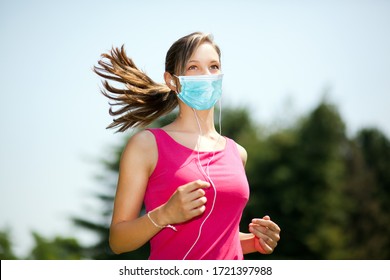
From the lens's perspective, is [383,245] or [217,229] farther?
[383,245]

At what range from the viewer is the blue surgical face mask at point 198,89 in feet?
11.9

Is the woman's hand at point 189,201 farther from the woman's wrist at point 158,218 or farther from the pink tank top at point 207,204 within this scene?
the pink tank top at point 207,204

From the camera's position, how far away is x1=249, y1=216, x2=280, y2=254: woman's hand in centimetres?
354

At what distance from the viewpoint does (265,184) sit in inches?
1380

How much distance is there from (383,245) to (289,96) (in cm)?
996

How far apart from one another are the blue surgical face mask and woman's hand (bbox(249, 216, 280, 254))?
713 millimetres

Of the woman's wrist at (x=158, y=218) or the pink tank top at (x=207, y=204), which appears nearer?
the woman's wrist at (x=158, y=218)

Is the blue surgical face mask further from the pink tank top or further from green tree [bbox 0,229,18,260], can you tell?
green tree [bbox 0,229,18,260]

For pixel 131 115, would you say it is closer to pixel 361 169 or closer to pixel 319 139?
pixel 319 139

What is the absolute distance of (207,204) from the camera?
3.30 meters

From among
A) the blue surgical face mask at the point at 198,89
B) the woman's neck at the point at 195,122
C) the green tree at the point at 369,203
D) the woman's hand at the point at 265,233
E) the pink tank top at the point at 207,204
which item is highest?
the blue surgical face mask at the point at 198,89

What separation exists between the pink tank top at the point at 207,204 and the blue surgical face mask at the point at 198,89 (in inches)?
12.2

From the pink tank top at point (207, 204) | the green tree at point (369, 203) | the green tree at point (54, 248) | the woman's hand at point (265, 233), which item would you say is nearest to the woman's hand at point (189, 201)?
the pink tank top at point (207, 204)

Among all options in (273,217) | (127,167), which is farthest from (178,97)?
(273,217)
